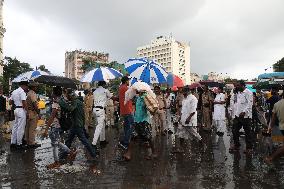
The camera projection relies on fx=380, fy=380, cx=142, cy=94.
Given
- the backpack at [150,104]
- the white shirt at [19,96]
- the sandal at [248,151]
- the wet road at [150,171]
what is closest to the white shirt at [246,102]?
the sandal at [248,151]

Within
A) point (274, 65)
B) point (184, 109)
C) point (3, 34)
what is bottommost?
point (184, 109)

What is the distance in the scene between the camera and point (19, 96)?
10258 mm

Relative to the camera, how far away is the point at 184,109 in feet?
33.0

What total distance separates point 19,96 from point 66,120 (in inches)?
110

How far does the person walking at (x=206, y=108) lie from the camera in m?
14.8

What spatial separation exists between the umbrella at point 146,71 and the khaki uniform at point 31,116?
2.79 m

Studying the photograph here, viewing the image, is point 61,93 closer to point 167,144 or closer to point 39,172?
point 39,172

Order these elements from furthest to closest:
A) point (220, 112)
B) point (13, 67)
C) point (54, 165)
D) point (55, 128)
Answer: point (13, 67) → point (220, 112) → point (55, 128) → point (54, 165)

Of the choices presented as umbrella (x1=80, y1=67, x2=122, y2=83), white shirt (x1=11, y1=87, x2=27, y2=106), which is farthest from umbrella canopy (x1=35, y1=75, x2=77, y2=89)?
white shirt (x1=11, y1=87, x2=27, y2=106)

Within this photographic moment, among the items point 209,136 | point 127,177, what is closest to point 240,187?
point 127,177

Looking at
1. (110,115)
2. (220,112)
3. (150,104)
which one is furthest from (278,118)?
(110,115)

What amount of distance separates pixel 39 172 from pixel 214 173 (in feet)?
11.3

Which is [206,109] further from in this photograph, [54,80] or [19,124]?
[19,124]

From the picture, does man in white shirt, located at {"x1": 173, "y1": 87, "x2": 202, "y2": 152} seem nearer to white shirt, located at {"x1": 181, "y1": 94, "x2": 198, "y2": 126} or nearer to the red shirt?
white shirt, located at {"x1": 181, "y1": 94, "x2": 198, "y2": 126}
